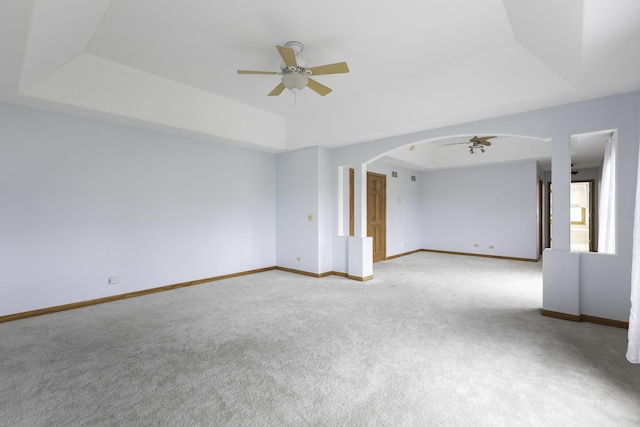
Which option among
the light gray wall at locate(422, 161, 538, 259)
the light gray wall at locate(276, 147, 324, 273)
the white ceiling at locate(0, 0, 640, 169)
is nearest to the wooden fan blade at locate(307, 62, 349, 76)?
the white ceiling at locate(0, 0, 640, 169)

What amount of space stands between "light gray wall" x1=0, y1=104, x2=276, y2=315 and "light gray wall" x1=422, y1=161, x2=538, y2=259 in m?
5.77

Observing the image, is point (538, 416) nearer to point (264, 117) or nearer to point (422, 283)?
point (422, 283)

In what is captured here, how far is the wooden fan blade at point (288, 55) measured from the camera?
2.95 meters

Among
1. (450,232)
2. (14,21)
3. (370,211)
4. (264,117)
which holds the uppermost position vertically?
(264,117)

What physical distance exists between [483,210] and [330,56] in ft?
22.0

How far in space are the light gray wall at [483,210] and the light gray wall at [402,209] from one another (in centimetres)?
34

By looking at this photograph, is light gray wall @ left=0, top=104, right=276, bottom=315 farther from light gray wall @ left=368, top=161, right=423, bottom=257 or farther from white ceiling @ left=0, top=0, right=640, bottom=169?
light gray wall @ left=368, top=161, right=423, bottom=257

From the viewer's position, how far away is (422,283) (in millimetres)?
5520

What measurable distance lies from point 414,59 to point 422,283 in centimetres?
365

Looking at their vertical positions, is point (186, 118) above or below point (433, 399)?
above

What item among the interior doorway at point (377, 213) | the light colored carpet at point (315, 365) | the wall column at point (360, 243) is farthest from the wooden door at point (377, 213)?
the light colored carpet at point (315, 365)

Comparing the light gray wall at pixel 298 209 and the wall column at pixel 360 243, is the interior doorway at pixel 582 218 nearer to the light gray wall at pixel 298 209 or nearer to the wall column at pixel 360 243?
the wall column at pixel 360 243

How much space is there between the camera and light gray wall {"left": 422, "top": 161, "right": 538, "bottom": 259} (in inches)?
308

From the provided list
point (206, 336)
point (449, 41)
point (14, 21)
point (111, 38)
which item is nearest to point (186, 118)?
point (111, 38)
